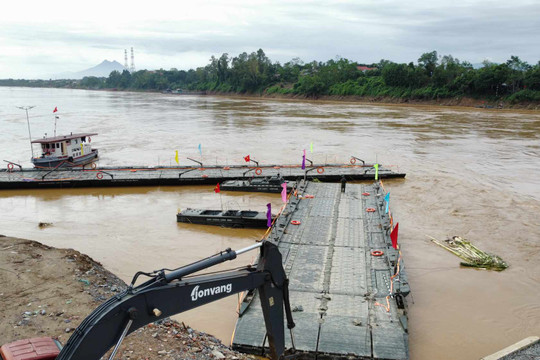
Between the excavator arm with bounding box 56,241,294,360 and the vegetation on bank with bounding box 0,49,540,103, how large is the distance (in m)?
87.2

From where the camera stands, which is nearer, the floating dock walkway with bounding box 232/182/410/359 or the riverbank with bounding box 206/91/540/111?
the floating dock walkway with bounding box 232/182/410/359

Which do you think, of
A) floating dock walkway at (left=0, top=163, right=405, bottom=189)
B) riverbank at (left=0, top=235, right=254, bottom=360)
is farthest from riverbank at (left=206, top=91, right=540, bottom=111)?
riverbank at (left=0, top=235, right=254, bottom=360)

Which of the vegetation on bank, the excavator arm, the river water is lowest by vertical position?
the river water

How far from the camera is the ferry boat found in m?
32.1

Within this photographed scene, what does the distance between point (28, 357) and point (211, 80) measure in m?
157

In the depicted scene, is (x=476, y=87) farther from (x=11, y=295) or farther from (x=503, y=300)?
(x=11, y=295)

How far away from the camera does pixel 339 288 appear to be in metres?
12.4

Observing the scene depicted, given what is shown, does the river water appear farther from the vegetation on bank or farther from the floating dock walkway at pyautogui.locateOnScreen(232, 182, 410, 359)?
the vegetation on bank

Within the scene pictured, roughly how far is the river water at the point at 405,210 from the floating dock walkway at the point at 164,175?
0.67 metres

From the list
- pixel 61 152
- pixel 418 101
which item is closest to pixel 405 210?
pixel 61 152

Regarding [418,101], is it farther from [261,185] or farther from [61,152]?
[61,152]

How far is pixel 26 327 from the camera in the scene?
10148mm

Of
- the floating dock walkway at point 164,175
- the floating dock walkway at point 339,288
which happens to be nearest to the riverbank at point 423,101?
the floating dock walkway at point 164,175

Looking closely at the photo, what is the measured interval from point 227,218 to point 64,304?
979 cm
